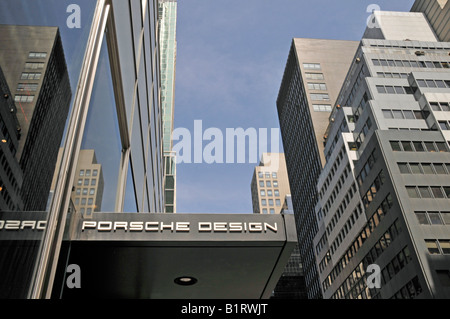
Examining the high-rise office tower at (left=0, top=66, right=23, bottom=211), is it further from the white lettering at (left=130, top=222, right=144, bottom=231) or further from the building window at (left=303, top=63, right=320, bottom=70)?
the building window at (left=303, top=63, right=320, bottom=70)

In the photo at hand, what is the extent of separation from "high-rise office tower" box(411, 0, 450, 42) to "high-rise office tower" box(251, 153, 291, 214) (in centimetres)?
7488

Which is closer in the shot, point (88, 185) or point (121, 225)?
point (121, 225)

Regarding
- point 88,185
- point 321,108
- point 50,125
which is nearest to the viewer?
point 50,125

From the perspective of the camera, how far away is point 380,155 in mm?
58750

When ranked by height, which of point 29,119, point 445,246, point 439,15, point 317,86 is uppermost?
point 317,86

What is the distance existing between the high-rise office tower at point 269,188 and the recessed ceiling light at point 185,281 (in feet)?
456

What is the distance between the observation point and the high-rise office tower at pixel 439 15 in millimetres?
89188

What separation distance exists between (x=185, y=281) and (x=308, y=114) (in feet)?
338

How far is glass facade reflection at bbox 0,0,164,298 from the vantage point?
9.43 ft

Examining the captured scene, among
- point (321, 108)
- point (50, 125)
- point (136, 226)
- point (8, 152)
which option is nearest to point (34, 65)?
point (50, 125)

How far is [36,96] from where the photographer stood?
3371mm

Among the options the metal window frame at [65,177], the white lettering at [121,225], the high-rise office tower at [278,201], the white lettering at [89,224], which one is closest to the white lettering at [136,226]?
the white lettering at [121,225]

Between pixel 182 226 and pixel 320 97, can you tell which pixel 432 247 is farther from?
pixel 320 97

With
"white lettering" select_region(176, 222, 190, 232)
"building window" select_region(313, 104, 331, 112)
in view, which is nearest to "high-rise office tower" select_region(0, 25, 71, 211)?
"white lettering" select_region(176, 222, 190, 232)
